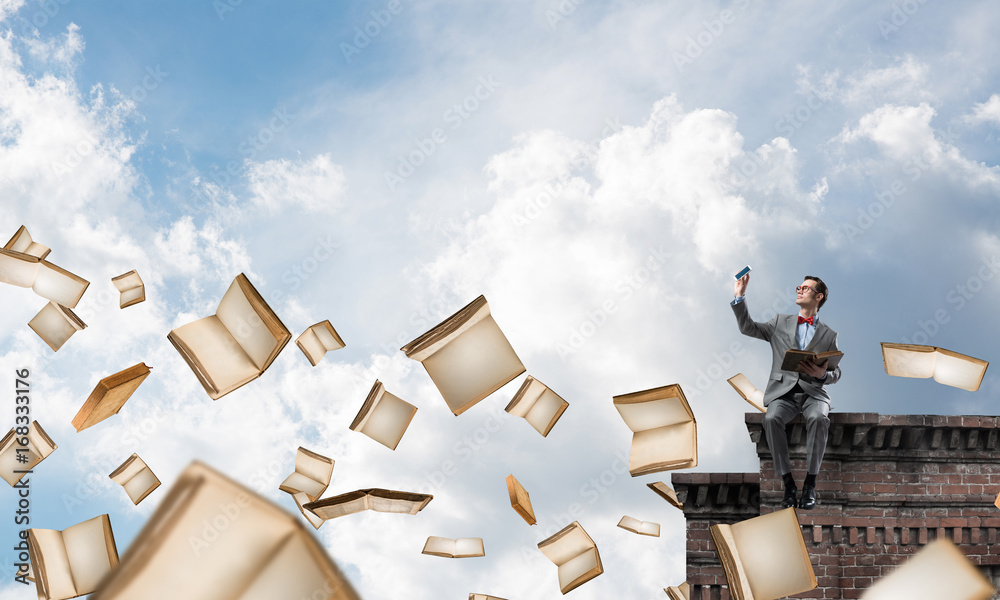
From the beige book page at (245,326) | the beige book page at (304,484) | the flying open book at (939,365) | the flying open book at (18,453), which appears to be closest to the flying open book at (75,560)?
the flying open book at (18,453)

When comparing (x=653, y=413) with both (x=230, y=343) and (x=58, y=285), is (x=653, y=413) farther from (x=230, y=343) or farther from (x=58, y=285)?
(x=58, y=285)

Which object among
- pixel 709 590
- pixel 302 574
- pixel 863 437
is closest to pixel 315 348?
pixel 302 574

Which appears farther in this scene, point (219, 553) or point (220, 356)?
point (220, 356)

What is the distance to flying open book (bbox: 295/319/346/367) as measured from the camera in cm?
369

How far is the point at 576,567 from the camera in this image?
3961 mm

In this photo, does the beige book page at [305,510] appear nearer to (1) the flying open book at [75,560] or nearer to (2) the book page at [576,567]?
(1) the flying open book at [75,560]

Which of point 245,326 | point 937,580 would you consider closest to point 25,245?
point 245,326

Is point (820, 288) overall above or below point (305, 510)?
above

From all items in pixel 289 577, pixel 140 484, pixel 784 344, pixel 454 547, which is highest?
pixel 784 344

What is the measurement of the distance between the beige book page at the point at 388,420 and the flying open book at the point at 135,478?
1517 millimetres

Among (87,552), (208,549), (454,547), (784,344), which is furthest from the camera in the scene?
(784,344)

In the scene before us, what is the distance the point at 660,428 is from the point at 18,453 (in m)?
3.64

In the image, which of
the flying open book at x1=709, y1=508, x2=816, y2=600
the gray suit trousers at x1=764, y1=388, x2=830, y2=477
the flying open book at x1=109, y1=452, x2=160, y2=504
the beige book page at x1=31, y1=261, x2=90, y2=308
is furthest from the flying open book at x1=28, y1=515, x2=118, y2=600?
the gray suit trousers at x1=764, y1=388, x2=830, y2=477

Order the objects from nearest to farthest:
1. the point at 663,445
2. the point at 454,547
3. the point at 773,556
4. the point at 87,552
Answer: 1. the point at 773,556
2. the point at 663,445
3. the point at 87,552
4. the point at 454,547
